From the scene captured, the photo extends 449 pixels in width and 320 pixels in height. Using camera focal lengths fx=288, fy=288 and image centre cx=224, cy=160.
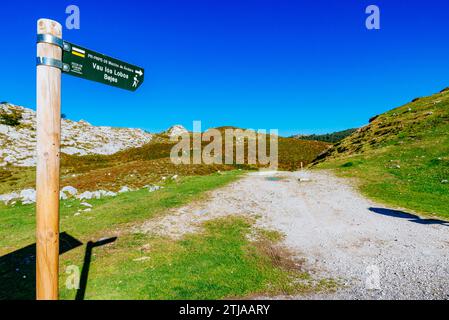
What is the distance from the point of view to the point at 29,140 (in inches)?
3068

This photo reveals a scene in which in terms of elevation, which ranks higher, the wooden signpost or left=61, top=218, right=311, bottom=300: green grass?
the wooden signpost

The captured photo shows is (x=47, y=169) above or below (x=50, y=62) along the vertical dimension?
below

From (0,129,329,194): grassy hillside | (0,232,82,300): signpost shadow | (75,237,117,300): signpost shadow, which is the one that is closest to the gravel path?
(75,237,117,300): signpost shadow

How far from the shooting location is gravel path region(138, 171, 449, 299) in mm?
7703

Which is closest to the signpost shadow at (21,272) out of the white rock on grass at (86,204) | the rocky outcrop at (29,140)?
the white rock on grass at (86,204)

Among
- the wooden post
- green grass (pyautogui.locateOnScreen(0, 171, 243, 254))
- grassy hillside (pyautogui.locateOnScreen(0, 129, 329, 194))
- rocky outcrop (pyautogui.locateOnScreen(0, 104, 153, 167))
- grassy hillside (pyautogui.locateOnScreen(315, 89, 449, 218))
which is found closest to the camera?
the wooden post

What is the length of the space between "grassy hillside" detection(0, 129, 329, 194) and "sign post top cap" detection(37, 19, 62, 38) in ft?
76.1

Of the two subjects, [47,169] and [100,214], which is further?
[100,214]

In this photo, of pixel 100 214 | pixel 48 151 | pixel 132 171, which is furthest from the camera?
pixel 132 171

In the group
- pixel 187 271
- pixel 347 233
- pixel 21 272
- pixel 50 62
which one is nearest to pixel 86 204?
pixel 21 272

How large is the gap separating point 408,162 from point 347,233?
55.7 ft

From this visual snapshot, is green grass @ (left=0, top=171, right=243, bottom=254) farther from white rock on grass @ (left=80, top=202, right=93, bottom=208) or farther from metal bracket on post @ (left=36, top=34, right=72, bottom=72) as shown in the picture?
metal bracket on post @ (left=36, top=34, right=72, bottom=72)

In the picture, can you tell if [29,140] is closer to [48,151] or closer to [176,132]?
[176,132]
